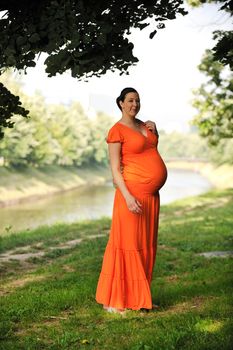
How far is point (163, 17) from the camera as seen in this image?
694cm

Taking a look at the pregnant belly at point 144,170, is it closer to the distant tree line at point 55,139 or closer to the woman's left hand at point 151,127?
the woman's left hand at point 151,127

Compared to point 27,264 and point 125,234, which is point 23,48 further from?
point 27,264

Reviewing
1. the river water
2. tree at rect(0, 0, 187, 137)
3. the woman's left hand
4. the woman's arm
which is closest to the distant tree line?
the river water

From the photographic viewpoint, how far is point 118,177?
5980 mm

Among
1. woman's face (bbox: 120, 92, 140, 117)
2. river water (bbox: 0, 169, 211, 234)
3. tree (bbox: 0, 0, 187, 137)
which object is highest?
tree (bbox: 0, 0, 187, 137)

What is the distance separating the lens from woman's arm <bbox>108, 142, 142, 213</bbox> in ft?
19.2

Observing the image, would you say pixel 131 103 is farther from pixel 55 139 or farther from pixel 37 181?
pixel 55 139

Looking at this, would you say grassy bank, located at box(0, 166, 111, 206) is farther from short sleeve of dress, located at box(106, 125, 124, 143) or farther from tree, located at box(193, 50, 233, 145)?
short sleeve of dress, located at box(106, 125, 124, 143)

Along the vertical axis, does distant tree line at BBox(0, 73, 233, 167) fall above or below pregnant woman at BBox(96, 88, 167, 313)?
above

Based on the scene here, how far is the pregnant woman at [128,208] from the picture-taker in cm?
602

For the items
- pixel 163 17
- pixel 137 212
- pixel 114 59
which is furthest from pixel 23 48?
pixel 137 212

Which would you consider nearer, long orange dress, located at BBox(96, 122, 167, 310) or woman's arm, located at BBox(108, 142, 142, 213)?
woman's arm, located at BBox(108, 142, 142, 213)

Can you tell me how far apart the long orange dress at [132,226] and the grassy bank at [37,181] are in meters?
45.6

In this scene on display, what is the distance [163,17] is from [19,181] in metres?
54.8
